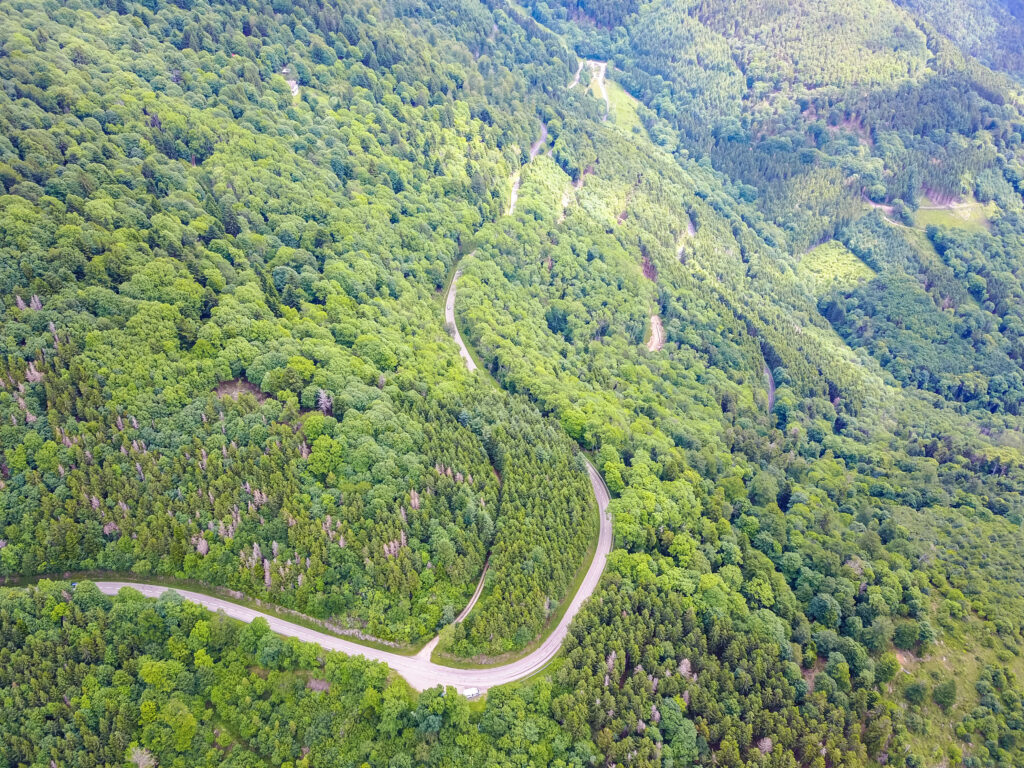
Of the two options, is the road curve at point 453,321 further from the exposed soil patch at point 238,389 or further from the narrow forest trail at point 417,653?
the narrow forest trail at point 417,653

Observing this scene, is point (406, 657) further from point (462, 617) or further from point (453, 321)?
point (453, 321)

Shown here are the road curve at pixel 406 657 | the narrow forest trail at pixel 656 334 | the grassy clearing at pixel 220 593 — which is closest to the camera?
the road curve at pixel 406 657

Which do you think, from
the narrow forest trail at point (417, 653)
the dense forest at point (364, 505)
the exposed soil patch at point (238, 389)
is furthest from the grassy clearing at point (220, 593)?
the exposed soil patch at point (238, 389)

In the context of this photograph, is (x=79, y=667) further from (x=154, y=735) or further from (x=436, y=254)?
(x=436, y=254)

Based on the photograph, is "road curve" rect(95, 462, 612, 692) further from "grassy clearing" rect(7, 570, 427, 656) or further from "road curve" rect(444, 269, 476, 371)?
"road curve" rect(444, 269, 476, 371)

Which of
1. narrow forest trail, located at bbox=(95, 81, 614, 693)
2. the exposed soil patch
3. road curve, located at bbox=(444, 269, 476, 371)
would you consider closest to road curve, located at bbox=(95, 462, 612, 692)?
narrow forest trail, located at bbox=(95, 81, 614, 693)

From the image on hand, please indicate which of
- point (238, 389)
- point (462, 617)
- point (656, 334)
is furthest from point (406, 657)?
point (656, 334)
